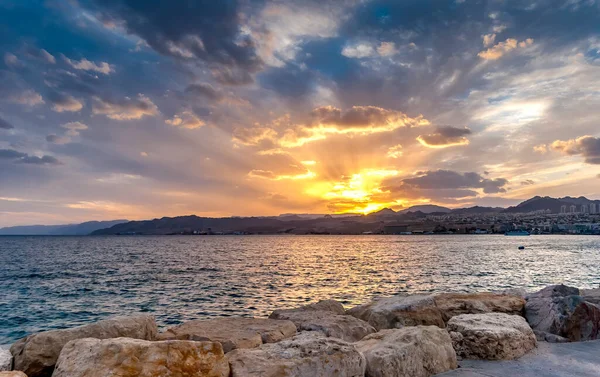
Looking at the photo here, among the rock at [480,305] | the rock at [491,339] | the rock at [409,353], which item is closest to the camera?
the rock at [409,353]

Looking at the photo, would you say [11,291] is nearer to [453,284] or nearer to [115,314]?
[115,314]

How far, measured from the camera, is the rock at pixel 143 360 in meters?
4.64

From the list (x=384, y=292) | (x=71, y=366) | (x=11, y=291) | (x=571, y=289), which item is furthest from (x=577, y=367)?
(x=11, y=291)

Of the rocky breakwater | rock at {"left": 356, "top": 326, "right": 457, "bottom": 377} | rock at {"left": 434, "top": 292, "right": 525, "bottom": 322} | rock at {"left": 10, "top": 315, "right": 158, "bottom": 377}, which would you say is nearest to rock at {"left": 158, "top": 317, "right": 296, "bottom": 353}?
the rocky breakwater

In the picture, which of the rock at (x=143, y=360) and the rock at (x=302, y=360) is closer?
the rock at (x=143, y=360)

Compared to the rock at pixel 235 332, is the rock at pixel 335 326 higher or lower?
lower

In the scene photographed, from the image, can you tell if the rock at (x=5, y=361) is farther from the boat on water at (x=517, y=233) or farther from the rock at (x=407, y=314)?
the boat on water at (x=517, y=233)

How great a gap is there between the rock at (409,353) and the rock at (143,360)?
2404 millimetres

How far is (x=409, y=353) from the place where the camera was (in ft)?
20.3

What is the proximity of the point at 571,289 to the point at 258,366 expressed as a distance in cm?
1095

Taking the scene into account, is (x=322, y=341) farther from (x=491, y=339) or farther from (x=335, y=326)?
(x=491, y=339)

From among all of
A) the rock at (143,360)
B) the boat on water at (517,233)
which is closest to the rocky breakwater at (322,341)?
the rock at (143,360)

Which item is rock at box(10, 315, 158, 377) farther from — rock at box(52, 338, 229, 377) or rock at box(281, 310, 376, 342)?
rock at box(281, 310, 376, 342)

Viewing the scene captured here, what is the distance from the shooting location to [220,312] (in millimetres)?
20750
